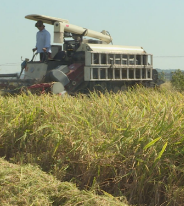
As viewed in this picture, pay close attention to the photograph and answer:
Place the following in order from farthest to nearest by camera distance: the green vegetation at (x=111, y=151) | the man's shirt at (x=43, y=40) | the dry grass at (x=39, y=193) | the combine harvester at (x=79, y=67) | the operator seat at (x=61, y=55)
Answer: the operator seat at (x=61, y=55), the man's shirt at (x=43, y=40), the combine harvester at (x=79, y=67), the green vegetation at (x=111, y=151), the dry grass at (x=39, y=193)

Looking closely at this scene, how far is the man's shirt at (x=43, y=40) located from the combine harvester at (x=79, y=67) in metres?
0.29

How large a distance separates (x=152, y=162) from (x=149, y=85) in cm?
815

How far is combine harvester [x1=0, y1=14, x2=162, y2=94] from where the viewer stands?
1016 cm

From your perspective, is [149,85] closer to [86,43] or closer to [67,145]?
[86,43]

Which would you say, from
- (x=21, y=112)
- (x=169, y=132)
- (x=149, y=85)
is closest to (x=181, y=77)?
(x=149, y=85)

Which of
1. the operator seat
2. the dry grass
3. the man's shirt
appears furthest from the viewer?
the operator seat

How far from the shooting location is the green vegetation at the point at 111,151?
3.95m

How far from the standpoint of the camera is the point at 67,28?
1117 centimetres

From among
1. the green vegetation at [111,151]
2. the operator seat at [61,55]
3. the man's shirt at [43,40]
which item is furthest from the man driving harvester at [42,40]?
the green vegetation at [111,151]

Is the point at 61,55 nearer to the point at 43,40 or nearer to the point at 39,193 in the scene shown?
the point at 43,40

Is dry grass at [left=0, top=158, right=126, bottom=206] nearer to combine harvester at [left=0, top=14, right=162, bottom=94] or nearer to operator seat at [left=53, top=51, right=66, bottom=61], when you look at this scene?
Result: combine harvester at [left=0, top=14, right=162, bottom=94]

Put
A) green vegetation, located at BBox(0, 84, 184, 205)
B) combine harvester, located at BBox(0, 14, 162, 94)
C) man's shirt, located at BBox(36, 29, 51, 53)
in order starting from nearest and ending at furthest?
green vegetation, located at BBox(0, 84, 184, 205)
combine harvester, located at BBox(0, 14, 162, 94)
man's shirt, located at BBox(36, 29, 51, 53)

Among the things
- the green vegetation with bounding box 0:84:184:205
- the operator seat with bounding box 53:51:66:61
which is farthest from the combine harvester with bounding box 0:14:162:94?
the green vegetation with bounding box 0:84:184:205

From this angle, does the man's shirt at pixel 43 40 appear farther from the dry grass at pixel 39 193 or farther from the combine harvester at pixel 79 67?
the dry grass at pixel 39 193
